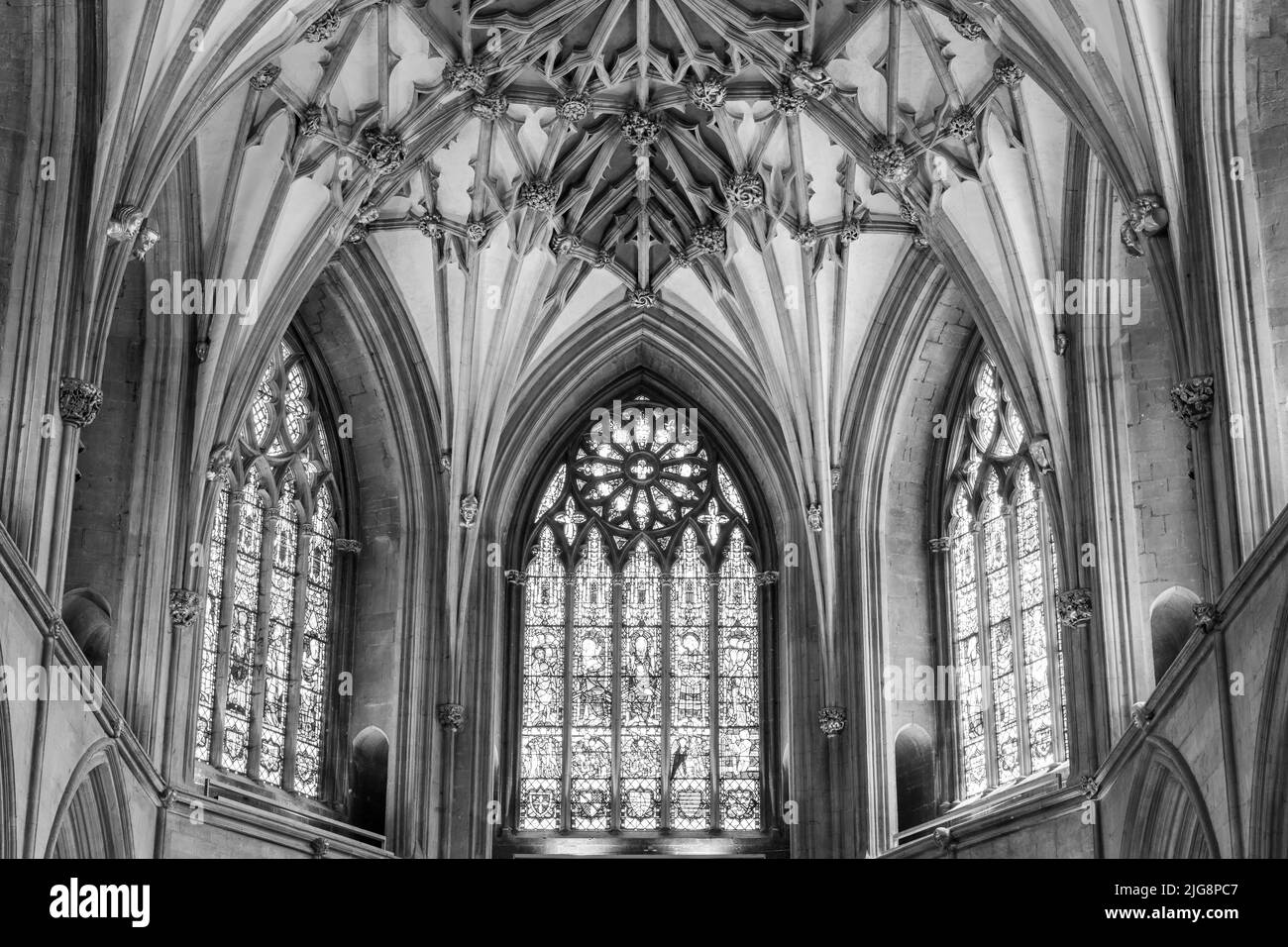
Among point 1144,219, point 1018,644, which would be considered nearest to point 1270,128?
point 1144,219

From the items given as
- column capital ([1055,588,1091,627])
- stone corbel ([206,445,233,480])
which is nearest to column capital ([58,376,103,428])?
stone corbel ([206,445,233,480])

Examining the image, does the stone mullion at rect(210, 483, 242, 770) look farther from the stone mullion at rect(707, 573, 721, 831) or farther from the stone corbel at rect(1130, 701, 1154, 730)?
the stone corbel at rect(1130, 701, 1154, 730)

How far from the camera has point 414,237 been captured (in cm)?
2738

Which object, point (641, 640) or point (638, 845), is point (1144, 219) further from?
point (638, 845)

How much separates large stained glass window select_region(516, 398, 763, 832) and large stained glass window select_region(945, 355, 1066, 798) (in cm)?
313

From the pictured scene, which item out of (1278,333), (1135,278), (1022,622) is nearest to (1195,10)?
(1278,333)

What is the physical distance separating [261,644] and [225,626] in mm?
699

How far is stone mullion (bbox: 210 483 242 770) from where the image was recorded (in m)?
24.6

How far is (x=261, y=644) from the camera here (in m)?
25.8

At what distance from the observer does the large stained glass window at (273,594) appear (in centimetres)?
2505

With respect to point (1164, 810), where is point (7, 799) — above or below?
below
